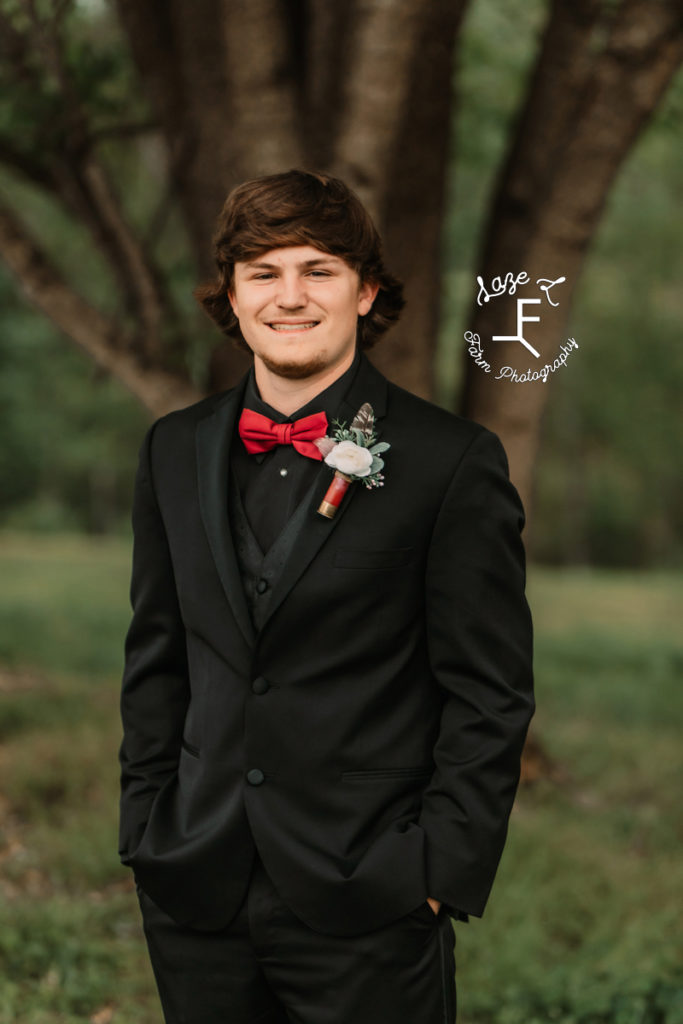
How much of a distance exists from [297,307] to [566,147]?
2.99m

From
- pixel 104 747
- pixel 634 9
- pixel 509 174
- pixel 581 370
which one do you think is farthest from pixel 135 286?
pixel 581 370

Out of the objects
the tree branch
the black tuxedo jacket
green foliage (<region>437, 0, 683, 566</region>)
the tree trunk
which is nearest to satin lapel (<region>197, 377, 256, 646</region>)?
the black tuxedo jacket

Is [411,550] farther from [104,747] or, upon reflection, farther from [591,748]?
[591,748]

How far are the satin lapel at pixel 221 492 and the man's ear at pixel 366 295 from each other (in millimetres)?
324

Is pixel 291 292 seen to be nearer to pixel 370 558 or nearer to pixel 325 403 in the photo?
pixel 325 403

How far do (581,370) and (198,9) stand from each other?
21.7m

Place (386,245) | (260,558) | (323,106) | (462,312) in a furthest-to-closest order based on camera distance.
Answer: (462,312) → (386,245) → (323,106) → (260,558)

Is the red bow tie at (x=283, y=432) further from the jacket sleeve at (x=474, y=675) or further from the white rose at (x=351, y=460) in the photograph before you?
the jacket sleeve at (x=474, y=675)

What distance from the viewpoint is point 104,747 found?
21.6 feet

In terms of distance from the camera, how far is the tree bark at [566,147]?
14.3ft

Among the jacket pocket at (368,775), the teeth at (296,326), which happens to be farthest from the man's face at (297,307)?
the jacket pocket at (368,775)

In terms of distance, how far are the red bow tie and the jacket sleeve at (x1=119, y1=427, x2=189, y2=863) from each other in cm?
30

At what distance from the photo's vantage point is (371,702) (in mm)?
2119

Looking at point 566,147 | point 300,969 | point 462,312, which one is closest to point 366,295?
point 300,969
